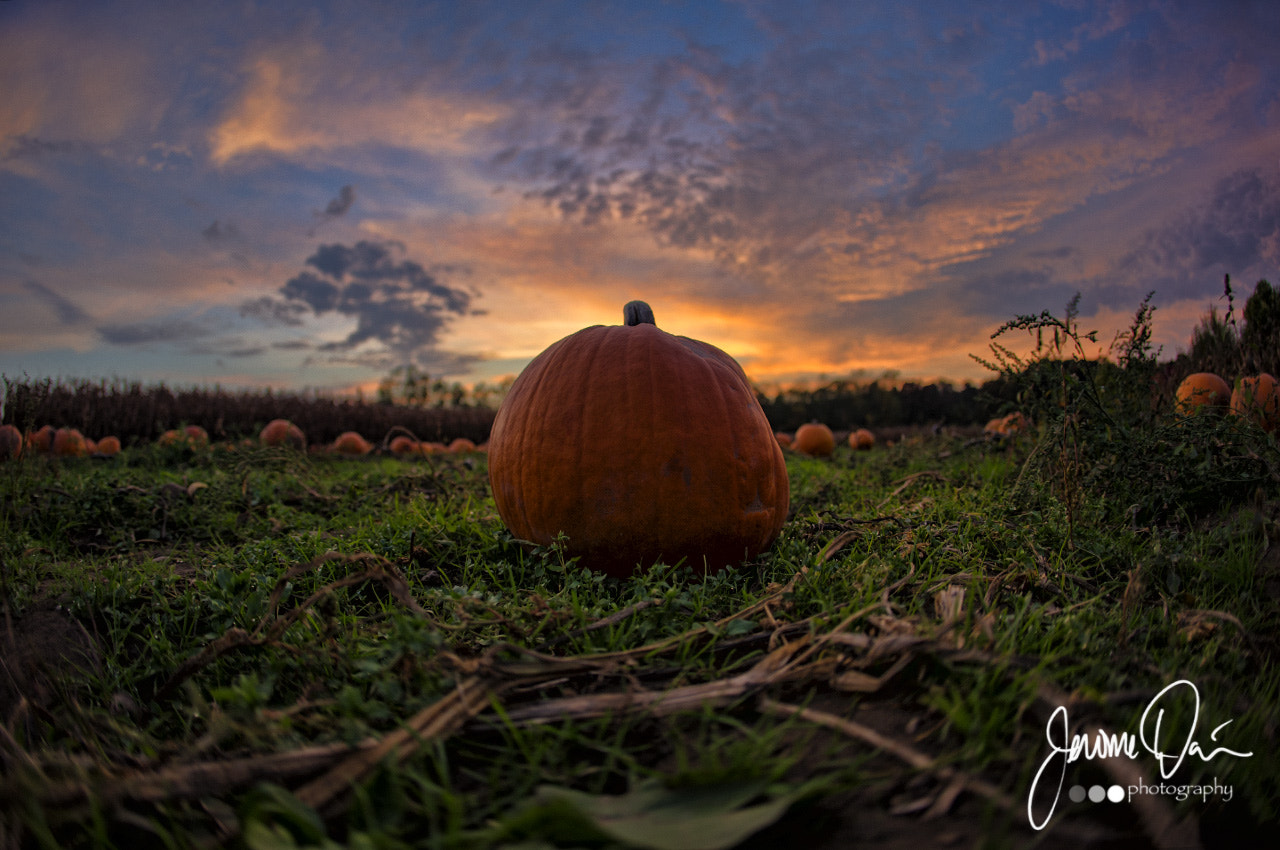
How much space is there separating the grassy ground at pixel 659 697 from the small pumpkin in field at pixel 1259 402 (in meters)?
0.55

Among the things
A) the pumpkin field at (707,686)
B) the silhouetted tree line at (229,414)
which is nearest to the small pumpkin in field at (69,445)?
the silhouetted tree line at (229,414)

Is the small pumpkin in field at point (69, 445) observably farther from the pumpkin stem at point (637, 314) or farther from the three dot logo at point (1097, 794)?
the three dot logo at point (1097, 794)

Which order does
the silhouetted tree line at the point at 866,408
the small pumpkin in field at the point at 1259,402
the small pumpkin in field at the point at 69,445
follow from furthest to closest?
the silhouetted tree line at the point at 866,408 → the small pumpkin in field at the point at 69,445 → the small pumpkin in field at the point at 1259,402

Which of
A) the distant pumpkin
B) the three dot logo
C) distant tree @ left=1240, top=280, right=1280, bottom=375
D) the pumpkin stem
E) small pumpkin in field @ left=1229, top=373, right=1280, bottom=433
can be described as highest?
distant tree @ left=1240, top=280, right=1280, bottom=375

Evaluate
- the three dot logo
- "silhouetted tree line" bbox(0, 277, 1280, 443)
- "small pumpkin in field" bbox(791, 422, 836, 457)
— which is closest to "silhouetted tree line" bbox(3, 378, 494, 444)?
"silhouetted tree line" bbox(0, 277, 1280, 443)

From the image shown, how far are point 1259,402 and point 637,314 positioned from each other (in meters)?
4.74

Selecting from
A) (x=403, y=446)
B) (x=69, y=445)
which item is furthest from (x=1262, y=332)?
(x=69, y=445)

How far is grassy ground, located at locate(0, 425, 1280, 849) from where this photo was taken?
107 centimetres

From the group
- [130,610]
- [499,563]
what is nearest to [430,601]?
[499,563]

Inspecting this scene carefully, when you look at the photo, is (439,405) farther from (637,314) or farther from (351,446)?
(637,314)

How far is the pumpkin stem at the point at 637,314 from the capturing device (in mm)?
3242

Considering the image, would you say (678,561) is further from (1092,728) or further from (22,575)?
(22,575)

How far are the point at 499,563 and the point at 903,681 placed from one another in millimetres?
1823

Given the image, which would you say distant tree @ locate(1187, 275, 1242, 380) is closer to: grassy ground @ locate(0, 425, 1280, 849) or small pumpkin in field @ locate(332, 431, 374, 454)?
grassy ground @ locate(0, 425, 1280, 849)
